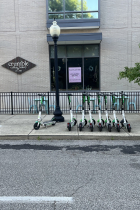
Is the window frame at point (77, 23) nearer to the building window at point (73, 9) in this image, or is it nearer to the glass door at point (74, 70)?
the building window at point (73, 9)

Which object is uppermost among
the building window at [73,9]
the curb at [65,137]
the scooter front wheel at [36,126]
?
the building window at [73,9]

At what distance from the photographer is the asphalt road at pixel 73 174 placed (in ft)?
10.0

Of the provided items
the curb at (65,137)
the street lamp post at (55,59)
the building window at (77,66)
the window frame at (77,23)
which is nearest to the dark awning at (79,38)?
the window frame at (77,23)

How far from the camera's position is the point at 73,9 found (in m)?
12.6

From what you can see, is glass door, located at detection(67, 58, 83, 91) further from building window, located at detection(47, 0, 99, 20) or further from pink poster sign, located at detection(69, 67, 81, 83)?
building window, located at detection(47, 0, 99, 20)

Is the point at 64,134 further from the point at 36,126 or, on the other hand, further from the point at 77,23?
the point at 77,23

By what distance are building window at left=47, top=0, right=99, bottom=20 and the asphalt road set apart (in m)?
9.19

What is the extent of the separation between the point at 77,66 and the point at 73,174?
33.5ft

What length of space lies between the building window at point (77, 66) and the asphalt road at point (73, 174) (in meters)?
7.62

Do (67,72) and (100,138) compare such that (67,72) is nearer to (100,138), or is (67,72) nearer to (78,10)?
(78,10)

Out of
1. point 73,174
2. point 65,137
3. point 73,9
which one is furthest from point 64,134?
point 73,9

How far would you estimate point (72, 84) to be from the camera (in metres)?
13.6

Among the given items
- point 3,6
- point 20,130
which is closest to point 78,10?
point 3,6

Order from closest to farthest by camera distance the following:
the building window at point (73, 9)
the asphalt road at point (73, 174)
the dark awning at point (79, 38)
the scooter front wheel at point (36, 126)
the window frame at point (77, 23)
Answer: the asphalt road at point (73, 174), the scooter front wheel at point (36, 126), the dark awning at point (79, 38), the window frame at point (77, 23), the building window at point (73, 9)
